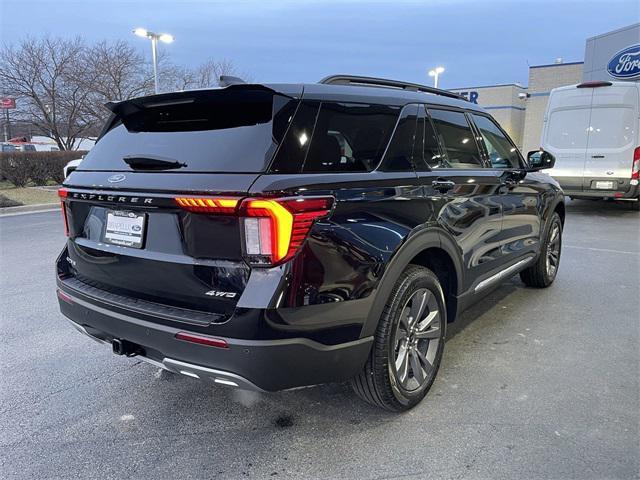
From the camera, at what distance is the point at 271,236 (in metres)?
2.05

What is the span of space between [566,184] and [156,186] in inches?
424

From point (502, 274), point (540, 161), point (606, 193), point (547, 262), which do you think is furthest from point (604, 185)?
point (502, 274)

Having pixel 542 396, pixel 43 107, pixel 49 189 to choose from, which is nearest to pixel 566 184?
pixel 542 396

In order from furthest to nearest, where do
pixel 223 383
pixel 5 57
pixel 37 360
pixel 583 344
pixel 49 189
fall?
1. pixel 5 57
2. pixel 49 189
3. pixel 583 344
4. pixel 37 360
5. pixel 223 383

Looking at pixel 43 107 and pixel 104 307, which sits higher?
pixel 43 107

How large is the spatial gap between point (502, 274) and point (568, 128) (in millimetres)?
8605

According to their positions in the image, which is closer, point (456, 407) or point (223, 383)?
point (223, 383)

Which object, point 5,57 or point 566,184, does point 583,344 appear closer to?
point 566,184

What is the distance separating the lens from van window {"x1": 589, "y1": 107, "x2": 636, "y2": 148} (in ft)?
33.7

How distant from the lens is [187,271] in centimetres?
222

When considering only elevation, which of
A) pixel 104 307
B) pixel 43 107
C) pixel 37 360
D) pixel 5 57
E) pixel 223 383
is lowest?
pixel 37 360

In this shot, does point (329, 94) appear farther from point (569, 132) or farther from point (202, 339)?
point (569, 132)

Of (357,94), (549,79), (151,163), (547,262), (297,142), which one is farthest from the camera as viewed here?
(549,79)

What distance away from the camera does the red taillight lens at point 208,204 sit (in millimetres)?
2074
